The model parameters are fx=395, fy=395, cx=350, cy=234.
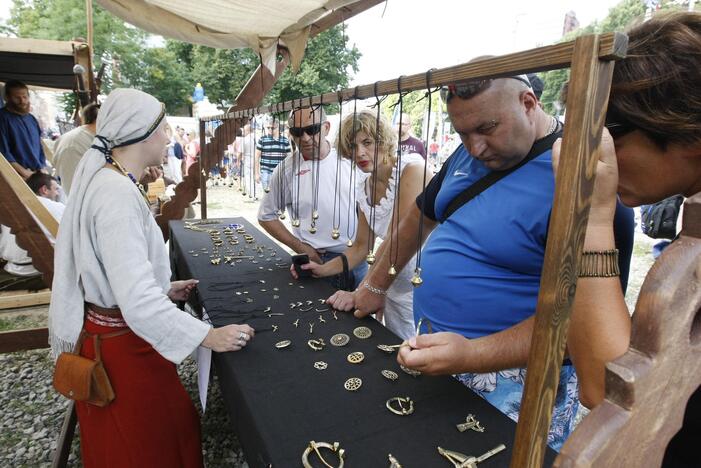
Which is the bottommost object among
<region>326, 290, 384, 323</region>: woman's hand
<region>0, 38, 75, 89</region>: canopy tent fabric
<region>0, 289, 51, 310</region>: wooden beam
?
<region>0, 289, 51, 310</region>: wooden beam

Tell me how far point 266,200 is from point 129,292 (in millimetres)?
2043

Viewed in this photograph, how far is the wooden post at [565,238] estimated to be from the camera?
588 mm

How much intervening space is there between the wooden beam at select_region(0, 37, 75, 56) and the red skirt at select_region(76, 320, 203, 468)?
4.76 m

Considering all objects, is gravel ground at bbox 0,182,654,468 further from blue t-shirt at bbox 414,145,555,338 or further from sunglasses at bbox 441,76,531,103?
sunglasses at bbox 441,76,531,103

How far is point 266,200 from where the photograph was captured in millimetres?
3451

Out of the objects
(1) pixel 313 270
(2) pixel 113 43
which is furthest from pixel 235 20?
(2) pixel 113 43

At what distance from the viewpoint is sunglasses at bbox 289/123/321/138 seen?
287cm

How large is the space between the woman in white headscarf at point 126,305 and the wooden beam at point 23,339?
1.34 metres

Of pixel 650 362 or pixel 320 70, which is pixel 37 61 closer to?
pixel 650 362

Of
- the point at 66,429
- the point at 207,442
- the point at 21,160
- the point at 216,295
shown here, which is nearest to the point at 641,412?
the point at 216,295

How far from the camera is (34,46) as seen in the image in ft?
15.5

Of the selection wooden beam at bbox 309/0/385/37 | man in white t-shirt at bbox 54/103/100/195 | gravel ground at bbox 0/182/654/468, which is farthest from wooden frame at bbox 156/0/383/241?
gravel ground at bbox 0/182/654/468

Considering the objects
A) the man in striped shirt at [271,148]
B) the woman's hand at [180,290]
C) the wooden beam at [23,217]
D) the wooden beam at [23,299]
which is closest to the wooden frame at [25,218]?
the wooden beam at [23,217]

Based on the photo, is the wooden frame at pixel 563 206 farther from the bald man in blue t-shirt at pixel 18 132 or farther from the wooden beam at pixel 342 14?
the bald man in blue t-shirt at pixel 18 132
